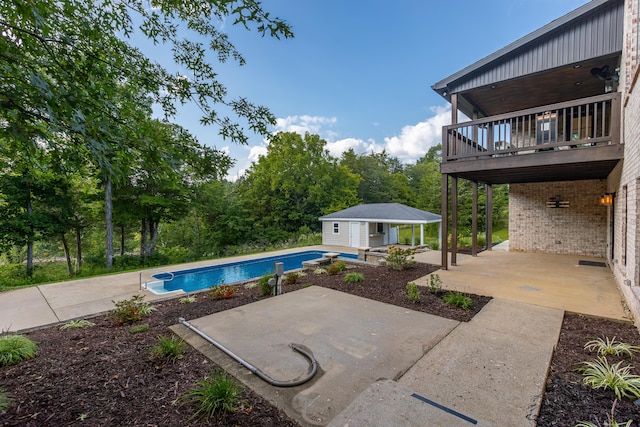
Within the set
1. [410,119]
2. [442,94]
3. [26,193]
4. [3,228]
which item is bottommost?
[3,228]

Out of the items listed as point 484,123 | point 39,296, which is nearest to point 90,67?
point 39,296

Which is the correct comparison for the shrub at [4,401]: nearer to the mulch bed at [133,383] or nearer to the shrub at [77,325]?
the mulch bed at [133,383]

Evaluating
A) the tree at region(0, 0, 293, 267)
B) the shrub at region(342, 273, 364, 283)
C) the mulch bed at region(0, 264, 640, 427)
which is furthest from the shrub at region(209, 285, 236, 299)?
the tree at region(0, 0, 293, 267)

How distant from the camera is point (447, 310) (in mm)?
4922

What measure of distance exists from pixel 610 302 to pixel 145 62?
26.5 ft

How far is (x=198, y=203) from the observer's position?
1764 cm

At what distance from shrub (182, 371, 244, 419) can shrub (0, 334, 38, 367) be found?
248 cm

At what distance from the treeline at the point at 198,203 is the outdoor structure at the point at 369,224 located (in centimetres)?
591

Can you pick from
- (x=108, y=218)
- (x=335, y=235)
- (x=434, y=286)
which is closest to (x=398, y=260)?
(x=434, y=286)

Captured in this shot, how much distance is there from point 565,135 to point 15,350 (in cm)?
1011

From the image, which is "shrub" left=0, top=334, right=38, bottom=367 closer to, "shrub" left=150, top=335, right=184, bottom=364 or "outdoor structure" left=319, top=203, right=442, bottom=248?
"shrub" left=150, top=335, right=184, bottom=364

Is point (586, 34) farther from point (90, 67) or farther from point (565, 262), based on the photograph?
point (90, 67)

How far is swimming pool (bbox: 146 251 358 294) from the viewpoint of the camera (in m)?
9.36

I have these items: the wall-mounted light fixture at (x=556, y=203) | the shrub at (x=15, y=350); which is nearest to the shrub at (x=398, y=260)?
the wall-mounted light fixture at (x=556, y=203)
